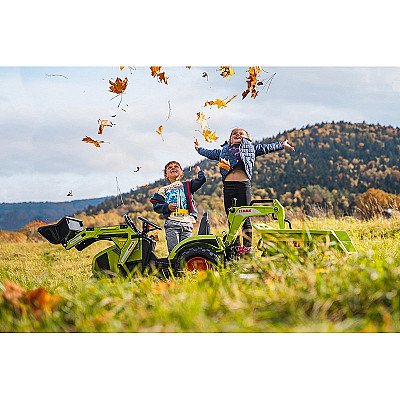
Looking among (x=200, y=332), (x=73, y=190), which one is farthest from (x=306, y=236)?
(x=73, y=190)

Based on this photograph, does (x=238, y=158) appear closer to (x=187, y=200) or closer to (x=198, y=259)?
(x=187, y=200)

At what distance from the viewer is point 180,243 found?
5301 millimetres

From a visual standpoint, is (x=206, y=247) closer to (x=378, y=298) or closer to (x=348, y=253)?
(x=348, y=253)

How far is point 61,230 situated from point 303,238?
7.63ft

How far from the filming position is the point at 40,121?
5.91 meters

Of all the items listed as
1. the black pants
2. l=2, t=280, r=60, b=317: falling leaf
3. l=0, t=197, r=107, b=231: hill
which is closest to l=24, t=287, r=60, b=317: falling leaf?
l=2, t=280, r=60, b=317: falling leaf

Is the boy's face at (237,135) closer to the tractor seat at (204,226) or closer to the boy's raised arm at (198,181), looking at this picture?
the boy's raised arm at (198,181)

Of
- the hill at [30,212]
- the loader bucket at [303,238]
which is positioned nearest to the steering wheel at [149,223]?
the hill at [30,212]

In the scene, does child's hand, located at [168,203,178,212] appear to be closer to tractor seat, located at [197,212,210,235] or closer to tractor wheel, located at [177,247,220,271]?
tractor seat, located at [197,212,210,235]

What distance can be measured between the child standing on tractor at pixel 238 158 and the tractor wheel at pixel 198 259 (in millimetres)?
664

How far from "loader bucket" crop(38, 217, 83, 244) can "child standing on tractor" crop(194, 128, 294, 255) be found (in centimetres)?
142

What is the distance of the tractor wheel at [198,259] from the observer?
17.2ft

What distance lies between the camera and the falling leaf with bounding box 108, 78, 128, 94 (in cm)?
577

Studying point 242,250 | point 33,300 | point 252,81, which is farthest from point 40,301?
point 252,81
